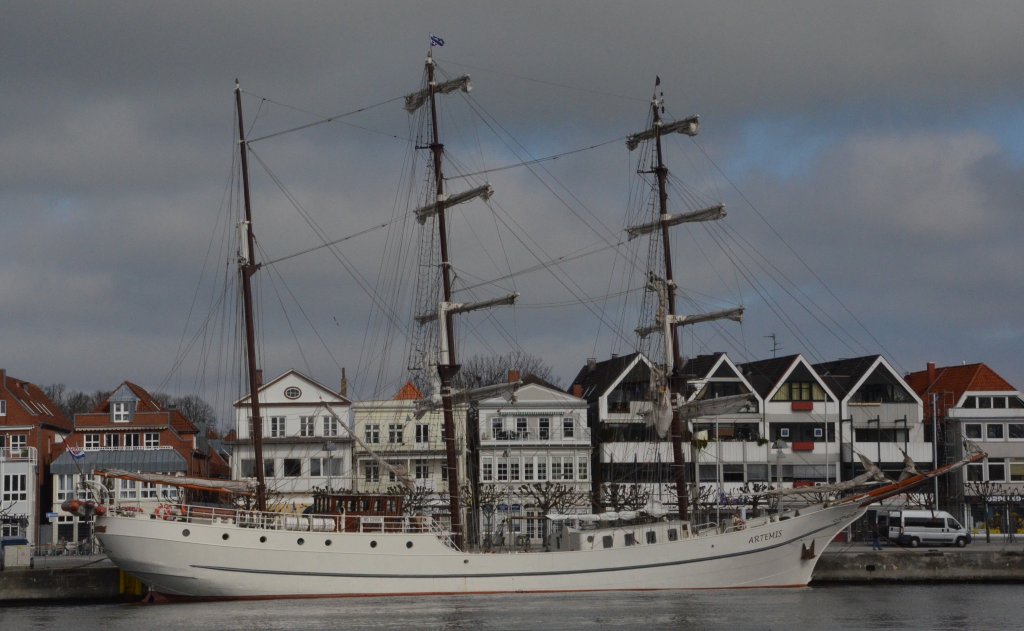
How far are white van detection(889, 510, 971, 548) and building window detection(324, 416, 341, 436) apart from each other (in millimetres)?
34678

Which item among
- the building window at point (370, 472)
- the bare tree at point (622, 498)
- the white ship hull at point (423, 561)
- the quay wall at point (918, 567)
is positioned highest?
the building window at point (370, 472)

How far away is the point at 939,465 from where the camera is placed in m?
92.6

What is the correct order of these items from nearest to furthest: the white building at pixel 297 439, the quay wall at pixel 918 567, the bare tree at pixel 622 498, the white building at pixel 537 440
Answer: the quay wall at pixel 918 567, the bare tree at pixel 622 498, the white building at pixel 297 439, the white building at pixel 537 440

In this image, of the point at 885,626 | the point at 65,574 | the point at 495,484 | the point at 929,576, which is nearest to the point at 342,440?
the point at 495,484

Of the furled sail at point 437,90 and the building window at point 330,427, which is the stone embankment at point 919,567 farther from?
the building window at point 330,427

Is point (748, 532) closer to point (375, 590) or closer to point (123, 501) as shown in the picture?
point (375, 590)

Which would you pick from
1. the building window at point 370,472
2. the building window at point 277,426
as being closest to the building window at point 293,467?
the building window at point 277,426

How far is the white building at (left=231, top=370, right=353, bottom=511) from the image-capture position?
84.9 metres

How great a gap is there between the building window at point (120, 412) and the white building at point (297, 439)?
7.19 meters

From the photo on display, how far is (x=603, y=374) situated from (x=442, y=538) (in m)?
39.9

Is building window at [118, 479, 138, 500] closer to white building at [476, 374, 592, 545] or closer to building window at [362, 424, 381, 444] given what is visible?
building window at [362, 424, 381, 444]

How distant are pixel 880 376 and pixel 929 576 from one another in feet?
112

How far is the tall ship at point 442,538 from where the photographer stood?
51656 millimetres

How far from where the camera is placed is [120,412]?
86.8 meters
